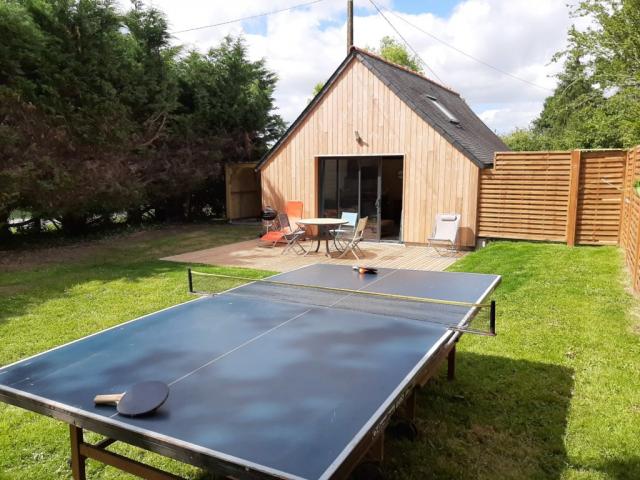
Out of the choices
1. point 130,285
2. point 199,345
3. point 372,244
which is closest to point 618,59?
point 372,244

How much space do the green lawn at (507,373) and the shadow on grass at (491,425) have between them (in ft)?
0.03

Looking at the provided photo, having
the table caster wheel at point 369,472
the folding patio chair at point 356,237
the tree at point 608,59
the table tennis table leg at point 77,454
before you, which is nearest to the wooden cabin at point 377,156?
the folding patio chair at point 356,237

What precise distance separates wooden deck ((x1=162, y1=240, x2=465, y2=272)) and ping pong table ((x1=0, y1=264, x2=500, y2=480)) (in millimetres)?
6320

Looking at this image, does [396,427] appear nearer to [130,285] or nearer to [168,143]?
[130,285]

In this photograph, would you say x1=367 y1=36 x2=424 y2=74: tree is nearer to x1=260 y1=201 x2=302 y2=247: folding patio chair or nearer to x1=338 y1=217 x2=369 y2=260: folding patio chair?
x1=260 y1=201 x2=302 y2=247: folding patio chair

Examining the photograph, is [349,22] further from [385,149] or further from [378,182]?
[378,182]

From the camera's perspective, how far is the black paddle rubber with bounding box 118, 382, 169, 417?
199cm

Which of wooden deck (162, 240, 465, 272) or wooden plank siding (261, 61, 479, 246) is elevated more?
wooden plank siding (261, 61, 479, 246)

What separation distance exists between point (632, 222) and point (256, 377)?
8.11 m

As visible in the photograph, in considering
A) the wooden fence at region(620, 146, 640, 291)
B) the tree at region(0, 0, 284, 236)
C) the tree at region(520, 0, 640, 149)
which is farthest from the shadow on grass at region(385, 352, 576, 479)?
the tree at region(520, 0, 640, 149)

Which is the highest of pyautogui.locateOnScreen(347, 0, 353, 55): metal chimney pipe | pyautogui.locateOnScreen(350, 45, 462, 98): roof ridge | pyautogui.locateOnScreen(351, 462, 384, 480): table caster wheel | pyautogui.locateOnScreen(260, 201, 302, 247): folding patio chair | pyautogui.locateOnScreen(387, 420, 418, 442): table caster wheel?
pyautogui.locateOnScreen(347, 0, 353, 55): metal chimney pipe

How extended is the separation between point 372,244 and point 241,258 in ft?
13.7

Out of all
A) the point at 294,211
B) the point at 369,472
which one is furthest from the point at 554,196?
the point at 369,472

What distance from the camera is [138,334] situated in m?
3.11
